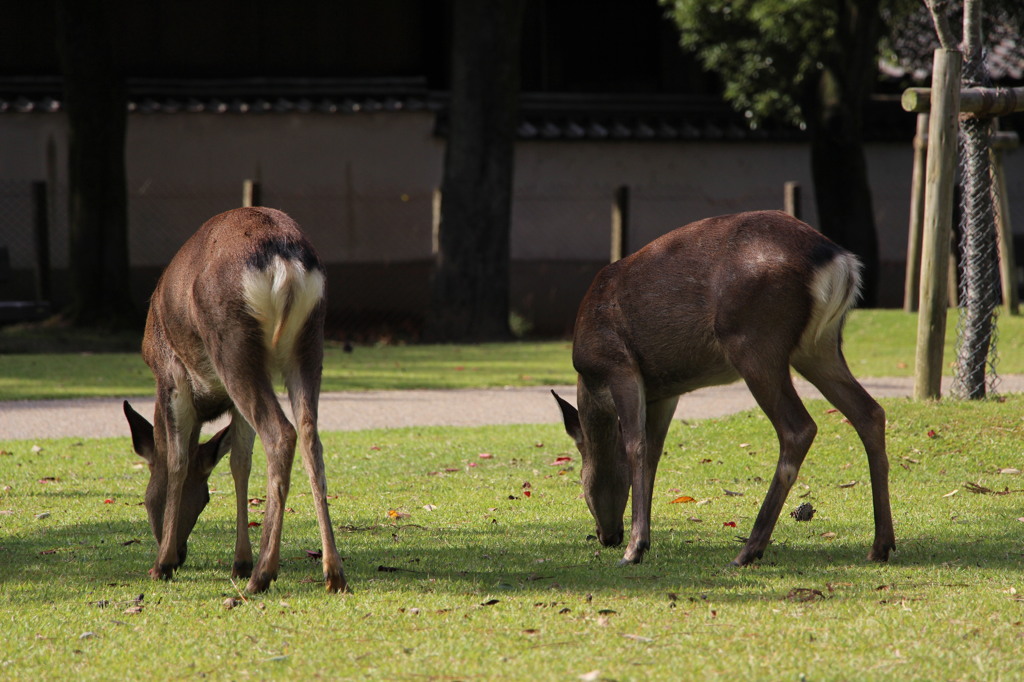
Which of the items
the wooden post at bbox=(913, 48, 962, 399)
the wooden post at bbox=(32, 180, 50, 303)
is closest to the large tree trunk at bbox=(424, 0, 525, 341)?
the wooden post at bbox=(32, 180, 50, 303)

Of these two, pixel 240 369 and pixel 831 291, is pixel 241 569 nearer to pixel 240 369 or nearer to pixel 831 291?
pixel 240 369

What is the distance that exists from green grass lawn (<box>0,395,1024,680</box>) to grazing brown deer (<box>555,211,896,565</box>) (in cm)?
30

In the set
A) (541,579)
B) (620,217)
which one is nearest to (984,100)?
(541,579)

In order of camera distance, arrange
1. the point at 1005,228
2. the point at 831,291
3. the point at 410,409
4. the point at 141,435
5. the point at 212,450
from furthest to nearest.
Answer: the point at 1005,228 → the point at 410,409 → the point at 141,435 → the point at 212,450 → the point at 831,291

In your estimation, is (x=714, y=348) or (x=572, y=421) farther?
(x=572, y=421)

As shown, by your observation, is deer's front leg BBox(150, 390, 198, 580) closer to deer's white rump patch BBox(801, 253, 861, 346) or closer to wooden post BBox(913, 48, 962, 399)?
deer's white rump patch BBox(801, 253, 861, 346)

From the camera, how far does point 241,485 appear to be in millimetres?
5047

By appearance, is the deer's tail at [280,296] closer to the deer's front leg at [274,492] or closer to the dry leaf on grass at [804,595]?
the deer's front leg at [274,492]

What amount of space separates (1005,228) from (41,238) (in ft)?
40.0

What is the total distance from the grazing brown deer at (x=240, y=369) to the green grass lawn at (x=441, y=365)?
6291 mm

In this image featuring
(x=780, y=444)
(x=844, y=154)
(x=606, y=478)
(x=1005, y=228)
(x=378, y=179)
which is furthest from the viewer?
(x=378, y=179)

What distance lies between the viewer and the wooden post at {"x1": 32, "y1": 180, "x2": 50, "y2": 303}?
17.4 metres

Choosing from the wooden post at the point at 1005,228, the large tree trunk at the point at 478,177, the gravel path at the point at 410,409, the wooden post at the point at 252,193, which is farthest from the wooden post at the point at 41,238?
the wooden post at the point at 1005,228

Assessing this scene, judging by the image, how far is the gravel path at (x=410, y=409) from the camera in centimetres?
976
